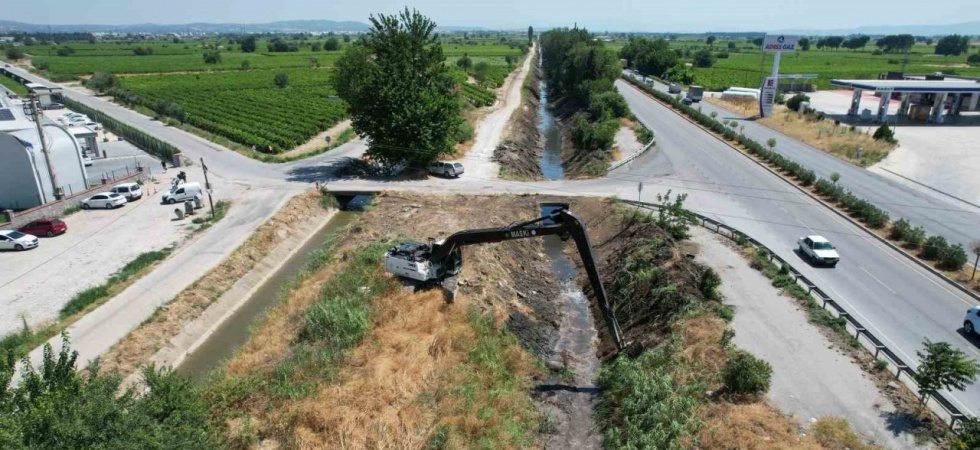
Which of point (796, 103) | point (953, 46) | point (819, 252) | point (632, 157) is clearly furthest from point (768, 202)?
point (953, 46)

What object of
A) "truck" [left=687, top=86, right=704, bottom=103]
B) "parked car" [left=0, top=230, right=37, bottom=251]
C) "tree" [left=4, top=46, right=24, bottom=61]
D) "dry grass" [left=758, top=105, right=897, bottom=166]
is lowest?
"parked car" [left=0, top=230, right=37, bottom=251]

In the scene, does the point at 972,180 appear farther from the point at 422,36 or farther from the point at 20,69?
the point at 20,69

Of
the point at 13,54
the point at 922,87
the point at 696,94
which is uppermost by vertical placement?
the point at 13,54

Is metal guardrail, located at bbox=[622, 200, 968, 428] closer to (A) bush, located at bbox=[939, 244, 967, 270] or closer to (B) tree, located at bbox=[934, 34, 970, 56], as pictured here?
(A) bush, located at bbox=[939, 244, 967, 270]

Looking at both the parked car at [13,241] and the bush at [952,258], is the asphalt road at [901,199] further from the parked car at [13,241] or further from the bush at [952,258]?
the parked car at [13,241]

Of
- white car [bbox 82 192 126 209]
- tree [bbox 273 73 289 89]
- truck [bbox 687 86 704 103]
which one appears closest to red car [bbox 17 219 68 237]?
white car [bbox 82 192 126 209]

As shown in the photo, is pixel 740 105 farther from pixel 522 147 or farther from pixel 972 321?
pixel 972 321
